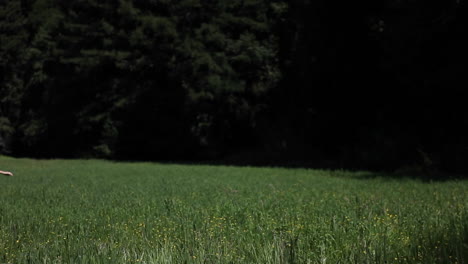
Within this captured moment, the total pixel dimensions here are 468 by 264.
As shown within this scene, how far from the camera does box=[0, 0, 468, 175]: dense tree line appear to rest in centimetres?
1881

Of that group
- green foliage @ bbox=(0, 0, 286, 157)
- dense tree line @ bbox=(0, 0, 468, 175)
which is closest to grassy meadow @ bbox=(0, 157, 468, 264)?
dense tree line @ bbox=(0, 0, 468, 175)

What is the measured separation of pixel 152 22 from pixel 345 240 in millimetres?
28897

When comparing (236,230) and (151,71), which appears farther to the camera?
(151,71)

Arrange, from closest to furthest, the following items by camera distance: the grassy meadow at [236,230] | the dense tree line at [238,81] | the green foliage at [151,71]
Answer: the grassy meadow at [236,230] < the dense tree line at [238,81] < the green foliage at [151,71]

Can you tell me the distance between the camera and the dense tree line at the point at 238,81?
741 inches

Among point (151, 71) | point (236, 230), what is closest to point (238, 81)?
point (151, 71)

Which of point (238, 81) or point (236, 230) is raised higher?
point (238, 81)

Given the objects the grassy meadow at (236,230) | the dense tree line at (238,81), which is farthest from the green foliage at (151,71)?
the grassy meadow at (236,230)

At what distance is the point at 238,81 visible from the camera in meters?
30.4

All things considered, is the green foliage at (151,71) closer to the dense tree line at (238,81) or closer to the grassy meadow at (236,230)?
the dense tree line at (238,81)

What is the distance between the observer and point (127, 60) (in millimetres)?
31344

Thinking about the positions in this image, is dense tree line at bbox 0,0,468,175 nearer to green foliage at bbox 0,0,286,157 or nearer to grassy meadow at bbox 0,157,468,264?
green foliage at bbox 0,0,286,157

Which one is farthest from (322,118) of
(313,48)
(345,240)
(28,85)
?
(28,85)

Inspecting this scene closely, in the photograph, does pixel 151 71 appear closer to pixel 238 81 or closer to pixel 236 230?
pixel 238 81
